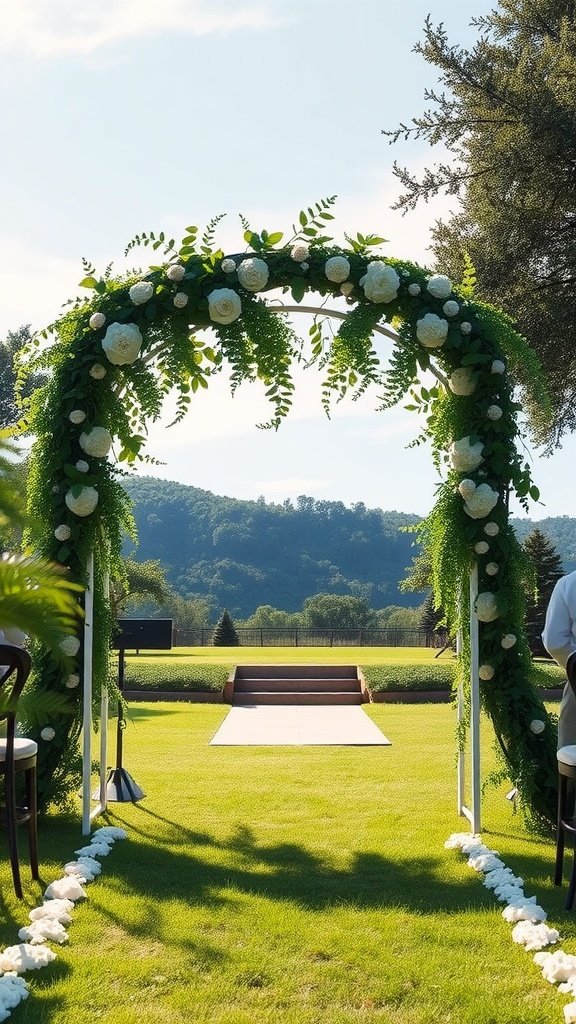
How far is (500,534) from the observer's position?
5859 millimetres

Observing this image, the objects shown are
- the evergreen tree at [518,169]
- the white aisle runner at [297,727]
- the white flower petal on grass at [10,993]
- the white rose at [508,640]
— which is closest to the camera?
the white flower petal on grass at [10,993]

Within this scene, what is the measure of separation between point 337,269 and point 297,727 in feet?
23.0

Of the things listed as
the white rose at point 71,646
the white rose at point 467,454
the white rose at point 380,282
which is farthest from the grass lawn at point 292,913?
the white rose at point 380,282

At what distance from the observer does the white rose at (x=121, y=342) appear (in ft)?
18.5

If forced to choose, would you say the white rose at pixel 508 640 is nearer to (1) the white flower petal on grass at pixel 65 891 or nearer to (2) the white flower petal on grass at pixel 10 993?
(1) the white flower petal on grass at pixel 65 891

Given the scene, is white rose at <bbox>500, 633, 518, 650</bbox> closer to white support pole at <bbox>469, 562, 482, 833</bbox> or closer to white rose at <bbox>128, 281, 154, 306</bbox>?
white support pole at <bbox>469, 562, 482, 833</bbox>

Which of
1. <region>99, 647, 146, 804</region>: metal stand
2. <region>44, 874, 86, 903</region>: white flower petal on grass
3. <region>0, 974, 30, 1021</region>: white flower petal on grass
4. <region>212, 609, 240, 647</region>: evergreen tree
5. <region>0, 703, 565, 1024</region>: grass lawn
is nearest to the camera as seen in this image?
<region>0, 974, 30, 1021</region>: white flower petal on grass

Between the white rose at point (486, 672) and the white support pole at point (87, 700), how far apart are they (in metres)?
2.43

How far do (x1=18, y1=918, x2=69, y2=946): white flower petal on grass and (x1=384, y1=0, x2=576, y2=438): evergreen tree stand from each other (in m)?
11.9

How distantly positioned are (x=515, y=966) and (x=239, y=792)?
3.69 m

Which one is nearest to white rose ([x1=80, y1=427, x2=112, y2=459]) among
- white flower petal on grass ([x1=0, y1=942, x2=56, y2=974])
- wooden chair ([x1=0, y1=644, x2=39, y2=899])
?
wooden chair ([x1=0, y1=644, x2=39, y2=899])

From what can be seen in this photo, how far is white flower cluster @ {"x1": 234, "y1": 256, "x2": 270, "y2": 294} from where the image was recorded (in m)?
5.73

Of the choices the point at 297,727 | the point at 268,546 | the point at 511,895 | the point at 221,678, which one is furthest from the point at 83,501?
the point at 268,546

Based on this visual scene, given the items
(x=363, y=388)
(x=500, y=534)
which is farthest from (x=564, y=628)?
(x=363, y=388)
